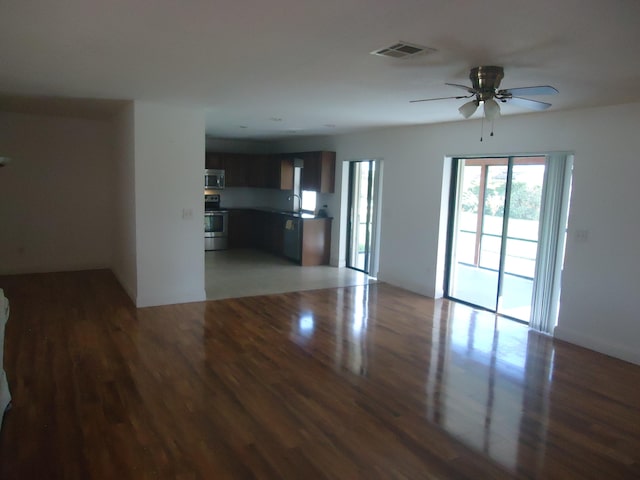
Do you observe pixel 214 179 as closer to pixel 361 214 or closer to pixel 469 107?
pixel 361 214

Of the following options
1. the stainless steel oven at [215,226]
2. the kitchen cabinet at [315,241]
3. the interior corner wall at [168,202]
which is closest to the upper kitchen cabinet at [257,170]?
the stainless steel oven at [215,226]

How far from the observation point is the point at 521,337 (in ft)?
16.3

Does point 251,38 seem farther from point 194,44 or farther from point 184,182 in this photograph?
point 184,182

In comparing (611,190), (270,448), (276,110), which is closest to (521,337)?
(611,190)

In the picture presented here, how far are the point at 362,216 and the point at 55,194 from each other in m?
5.03

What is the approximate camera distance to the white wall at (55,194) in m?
6.82

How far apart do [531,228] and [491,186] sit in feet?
2.86

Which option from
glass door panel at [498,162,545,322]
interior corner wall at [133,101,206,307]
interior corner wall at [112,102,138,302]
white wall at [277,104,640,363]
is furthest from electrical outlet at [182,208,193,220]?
glass door panel at [498,162,545,322]

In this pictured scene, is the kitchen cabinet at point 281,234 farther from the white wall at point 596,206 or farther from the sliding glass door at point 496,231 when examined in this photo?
the white wall at point 596,206

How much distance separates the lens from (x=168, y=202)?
5.59 m

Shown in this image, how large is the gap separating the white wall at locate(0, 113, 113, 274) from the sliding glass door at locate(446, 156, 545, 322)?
18.1 ft

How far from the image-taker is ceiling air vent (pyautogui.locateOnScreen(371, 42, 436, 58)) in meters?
2.72

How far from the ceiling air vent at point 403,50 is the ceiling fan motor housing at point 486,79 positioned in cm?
55

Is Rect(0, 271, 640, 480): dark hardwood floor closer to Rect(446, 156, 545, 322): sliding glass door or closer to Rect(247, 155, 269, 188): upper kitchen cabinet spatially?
Rect(446, 156, 545, 322): sliding glass door
